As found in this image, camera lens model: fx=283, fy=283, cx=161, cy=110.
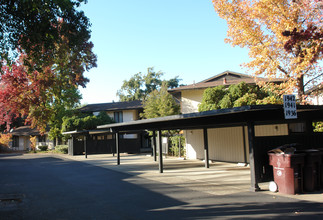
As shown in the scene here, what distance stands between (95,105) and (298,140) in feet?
117

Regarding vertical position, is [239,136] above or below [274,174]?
above

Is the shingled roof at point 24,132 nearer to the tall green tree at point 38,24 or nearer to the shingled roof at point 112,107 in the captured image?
the shingled roof at point 112,107

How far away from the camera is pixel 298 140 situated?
1009 cm

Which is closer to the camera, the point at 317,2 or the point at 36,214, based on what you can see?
the point at 36,214

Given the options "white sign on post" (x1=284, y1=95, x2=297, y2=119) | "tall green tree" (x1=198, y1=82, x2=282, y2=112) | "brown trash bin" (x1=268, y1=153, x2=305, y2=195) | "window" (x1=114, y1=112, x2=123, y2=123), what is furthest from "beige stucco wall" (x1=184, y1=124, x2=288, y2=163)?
"window" (x1=114, y1=112, x2=123, y2=123)

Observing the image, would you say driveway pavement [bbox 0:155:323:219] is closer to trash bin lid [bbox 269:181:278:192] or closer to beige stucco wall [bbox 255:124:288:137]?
trash bin lid [bbox 269:181:278:192]

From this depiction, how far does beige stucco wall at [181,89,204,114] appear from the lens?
22.1 metres

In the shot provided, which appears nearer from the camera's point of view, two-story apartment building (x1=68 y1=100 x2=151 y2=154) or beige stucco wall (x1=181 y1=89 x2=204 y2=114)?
beige stucco wall (x1=181 y1=89 x2=204 y2=114)

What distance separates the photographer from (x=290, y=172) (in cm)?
806

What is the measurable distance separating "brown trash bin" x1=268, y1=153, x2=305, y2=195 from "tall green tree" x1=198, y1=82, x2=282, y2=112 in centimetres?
669

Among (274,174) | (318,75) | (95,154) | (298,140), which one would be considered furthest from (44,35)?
(95,154)

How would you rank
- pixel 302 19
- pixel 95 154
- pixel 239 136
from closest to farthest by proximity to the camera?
pixel 302 19, pixel 239 136, pixel 95 154

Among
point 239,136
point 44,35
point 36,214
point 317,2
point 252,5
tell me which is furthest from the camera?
point 239,136

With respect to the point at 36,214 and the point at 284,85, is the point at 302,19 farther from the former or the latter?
the point at 36,214
